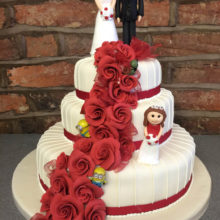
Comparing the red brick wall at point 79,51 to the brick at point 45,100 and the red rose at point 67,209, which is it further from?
the red rose at point 67,209

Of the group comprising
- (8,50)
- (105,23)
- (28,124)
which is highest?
(105,23)

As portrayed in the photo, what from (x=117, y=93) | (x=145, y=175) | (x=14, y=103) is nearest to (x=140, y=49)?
(x=117, y=93)

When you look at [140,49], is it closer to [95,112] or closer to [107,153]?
[95,112]

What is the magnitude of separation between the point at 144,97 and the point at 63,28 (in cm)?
76

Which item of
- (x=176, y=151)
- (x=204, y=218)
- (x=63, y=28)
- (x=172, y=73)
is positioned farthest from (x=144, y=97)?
(x=63, y=28)

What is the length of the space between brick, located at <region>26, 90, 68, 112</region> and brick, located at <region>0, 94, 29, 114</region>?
0.04 meters

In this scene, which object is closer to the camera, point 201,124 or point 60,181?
point 60,181

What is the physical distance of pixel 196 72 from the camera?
165 centimetres

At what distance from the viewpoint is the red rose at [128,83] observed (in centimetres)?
97

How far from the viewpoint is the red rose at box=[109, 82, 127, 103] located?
0.99m

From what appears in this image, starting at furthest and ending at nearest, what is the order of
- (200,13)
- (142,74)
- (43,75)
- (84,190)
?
(43,75) → (200,13) → (142,74) → (84,190)

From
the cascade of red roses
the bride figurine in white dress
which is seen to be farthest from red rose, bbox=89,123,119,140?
the bride figurine in white dress

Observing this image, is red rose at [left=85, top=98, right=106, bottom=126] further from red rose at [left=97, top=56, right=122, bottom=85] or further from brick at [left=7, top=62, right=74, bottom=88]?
brick at [left=7, top=62, right=74, bottom=88]

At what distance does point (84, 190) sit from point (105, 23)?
1.95ft
